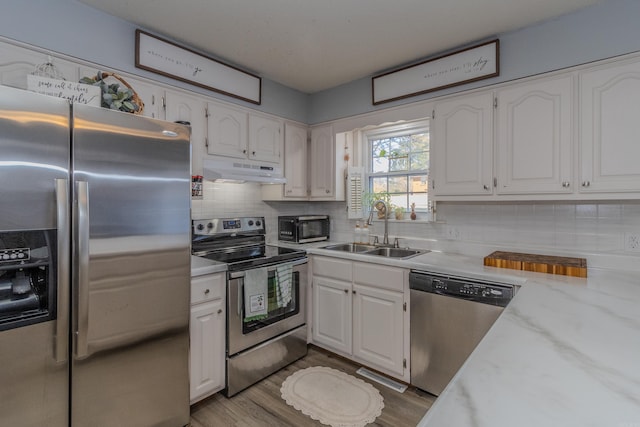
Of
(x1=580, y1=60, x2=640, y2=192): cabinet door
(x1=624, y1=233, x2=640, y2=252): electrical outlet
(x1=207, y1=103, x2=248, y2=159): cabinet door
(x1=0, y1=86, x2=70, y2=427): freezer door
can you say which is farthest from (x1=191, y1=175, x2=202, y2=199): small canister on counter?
(x1=624, y1=233, x2=640, y2=252): electrical outlet

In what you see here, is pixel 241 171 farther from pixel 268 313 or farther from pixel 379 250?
pixel 379 250

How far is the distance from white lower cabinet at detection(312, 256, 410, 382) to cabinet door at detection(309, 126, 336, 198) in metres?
0.83

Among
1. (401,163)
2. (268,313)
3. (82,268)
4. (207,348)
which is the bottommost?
(207,348)

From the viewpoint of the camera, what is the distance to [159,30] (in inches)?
87.2

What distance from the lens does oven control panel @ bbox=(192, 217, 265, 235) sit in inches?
105

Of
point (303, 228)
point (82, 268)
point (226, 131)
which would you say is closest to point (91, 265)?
point (82, 268)

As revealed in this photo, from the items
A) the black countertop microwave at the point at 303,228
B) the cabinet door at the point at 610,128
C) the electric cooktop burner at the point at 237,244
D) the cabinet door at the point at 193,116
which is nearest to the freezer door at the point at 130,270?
the electric cooktop burner at the point at 237,244

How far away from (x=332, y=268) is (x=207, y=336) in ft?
3.63

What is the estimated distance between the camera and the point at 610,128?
186 centimetres

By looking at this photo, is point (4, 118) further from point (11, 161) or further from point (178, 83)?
point (178, 83)

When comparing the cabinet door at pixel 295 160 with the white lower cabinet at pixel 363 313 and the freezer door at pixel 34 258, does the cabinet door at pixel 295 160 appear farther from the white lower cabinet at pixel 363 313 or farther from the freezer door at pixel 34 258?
the freezer door at pixel 34 258

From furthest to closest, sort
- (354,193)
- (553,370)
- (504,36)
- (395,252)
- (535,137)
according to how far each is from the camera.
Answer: (354,193), (395,252), (504,36), (535,137), (553,370)

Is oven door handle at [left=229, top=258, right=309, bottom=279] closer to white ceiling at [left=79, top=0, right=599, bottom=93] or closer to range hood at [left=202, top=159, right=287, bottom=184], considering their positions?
range hood at [left=202, top=159, right=287, bottom=184]

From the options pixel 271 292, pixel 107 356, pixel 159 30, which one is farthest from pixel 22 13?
pixel 271 292
